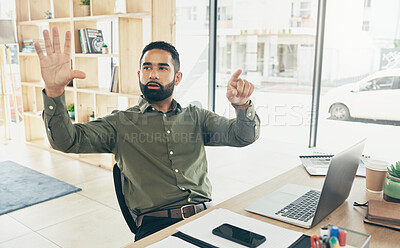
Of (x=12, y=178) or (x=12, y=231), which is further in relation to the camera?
(x=12, y=178)

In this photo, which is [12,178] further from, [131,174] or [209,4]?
[209,4]

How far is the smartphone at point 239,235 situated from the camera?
42.4 inches

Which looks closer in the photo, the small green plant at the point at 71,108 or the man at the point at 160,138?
the man at the point at 160,138

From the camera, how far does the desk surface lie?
113 cm

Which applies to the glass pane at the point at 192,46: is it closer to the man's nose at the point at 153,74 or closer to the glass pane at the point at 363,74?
the glass pane at the point at 363,74

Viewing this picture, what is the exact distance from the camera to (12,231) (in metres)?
2.69

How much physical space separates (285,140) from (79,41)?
3114mm

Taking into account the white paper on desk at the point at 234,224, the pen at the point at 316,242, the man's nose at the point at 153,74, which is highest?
the man's nose at the point at 153,74

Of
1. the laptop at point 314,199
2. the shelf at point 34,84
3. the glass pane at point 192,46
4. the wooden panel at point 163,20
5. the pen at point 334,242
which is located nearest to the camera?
the pen at point 334,242

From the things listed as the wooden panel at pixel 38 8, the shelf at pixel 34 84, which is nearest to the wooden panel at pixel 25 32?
the wooden panel at pixel 38 8

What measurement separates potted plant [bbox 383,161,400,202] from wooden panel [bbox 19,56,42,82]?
4856 mm

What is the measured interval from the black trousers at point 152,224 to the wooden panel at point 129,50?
2.42 meters

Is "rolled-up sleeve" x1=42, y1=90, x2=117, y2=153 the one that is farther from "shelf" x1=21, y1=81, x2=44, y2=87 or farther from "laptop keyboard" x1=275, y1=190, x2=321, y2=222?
"shelf" x1=21, y1=81, x2=44, y2=87

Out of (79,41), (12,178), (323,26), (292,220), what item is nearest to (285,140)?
(323,26)
